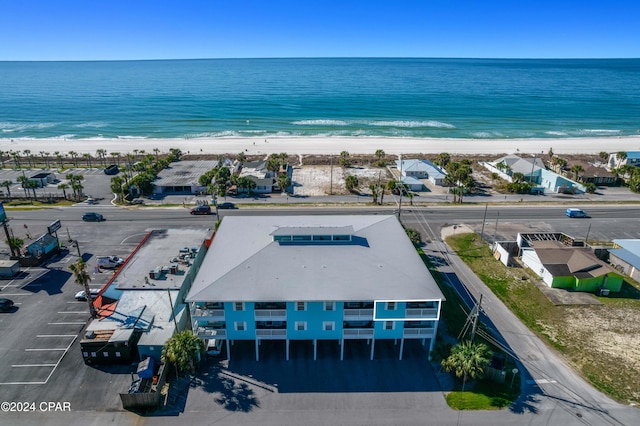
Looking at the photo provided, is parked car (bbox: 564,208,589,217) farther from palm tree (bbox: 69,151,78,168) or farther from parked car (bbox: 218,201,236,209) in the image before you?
palm tree (bbox: 69,151,78,168)

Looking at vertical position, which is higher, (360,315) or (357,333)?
(360,315)

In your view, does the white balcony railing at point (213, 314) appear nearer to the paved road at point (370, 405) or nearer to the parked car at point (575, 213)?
the paved road at point (370, 405)

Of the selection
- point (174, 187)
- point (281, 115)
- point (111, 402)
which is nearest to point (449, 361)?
point (111, 402)

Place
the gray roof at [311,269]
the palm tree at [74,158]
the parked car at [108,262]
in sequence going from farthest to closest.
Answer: the palm tree at [74,158]
the parked car at [108,262]
the gray roof at [311,269]

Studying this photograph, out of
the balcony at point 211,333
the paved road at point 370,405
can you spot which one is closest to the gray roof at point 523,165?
the paved road at point 370,405

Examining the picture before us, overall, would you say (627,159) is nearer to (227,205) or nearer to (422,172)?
(422,172)

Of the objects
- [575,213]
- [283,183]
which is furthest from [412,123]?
[575,213]

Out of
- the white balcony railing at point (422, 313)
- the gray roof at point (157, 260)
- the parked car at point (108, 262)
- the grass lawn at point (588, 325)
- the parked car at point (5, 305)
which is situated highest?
the white balcony railing at point (422, 313)
